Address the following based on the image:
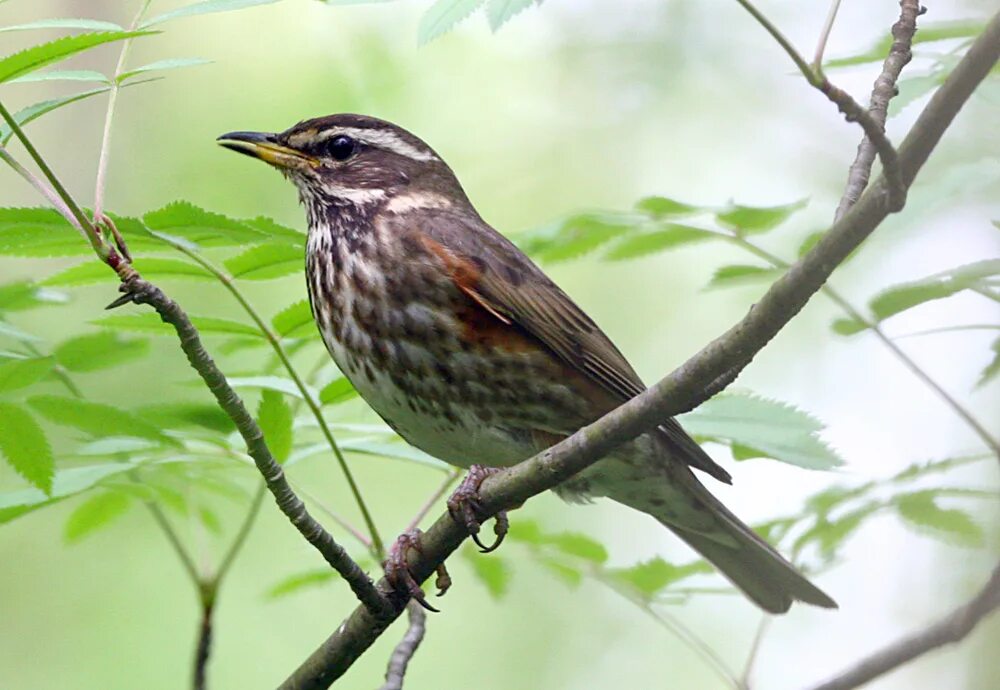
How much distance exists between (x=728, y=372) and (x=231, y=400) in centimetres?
115

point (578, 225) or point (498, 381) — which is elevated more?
point (578, 225)

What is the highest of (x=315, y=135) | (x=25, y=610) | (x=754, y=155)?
(x=754, y=155)

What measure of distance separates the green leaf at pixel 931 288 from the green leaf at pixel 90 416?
205 cm

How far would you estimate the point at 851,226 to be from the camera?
2.53 m

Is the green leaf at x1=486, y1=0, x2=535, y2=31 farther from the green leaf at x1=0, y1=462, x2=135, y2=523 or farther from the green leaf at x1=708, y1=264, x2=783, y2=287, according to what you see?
the green leaf at x1=0, y1=462, x2=135, y2=523

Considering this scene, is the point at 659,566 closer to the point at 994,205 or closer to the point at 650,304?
the point at 994,205

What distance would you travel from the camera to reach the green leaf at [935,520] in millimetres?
3674

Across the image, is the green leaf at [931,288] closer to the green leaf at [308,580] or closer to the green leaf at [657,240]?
the green leaf at [657,240]

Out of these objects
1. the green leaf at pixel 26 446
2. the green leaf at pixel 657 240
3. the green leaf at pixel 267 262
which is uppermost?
the green leaf at pixel 657 240

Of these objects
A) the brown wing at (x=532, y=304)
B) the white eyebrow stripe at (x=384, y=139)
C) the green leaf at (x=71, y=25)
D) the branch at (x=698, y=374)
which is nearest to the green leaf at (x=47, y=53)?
the green leaf at (x=71, y=25)

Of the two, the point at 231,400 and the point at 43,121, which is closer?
the point at 231,400

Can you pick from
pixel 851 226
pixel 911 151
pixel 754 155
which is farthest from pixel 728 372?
pixel 754 155

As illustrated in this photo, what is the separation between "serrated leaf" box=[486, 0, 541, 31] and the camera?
2.86 metres

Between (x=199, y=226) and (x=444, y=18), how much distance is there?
2.95ft
